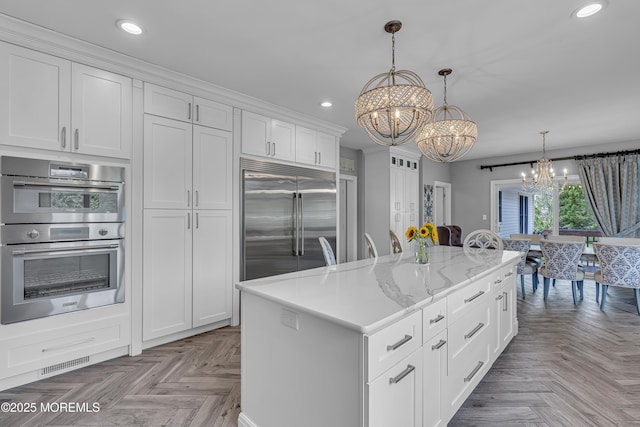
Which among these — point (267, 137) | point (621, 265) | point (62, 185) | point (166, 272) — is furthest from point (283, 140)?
point (621, 265)

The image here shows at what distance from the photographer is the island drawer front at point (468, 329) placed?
5.64 ft

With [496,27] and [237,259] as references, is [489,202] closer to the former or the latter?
[496,27]

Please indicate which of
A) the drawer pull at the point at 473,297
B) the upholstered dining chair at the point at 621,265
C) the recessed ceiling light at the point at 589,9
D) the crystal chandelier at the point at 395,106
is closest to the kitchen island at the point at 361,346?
the drawer pull at the point at 473,297

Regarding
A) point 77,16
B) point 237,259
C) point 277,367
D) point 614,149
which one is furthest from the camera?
point 614,149

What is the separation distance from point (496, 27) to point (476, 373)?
239 centimetres

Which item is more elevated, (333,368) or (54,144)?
(54,144)

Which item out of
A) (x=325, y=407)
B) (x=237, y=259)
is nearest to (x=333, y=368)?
(x=325, y=407)

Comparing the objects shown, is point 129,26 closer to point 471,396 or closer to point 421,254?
point 421,254

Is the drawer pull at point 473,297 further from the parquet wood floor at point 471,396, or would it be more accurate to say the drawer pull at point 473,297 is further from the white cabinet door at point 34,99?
A: the white cabinet door at point 34,99

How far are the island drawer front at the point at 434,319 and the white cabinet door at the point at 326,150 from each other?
309cm

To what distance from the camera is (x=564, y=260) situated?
13.4 feet

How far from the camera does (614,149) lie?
18.2ft

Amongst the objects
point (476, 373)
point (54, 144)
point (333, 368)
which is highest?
point (54, 144)

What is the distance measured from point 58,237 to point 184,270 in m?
1.02
